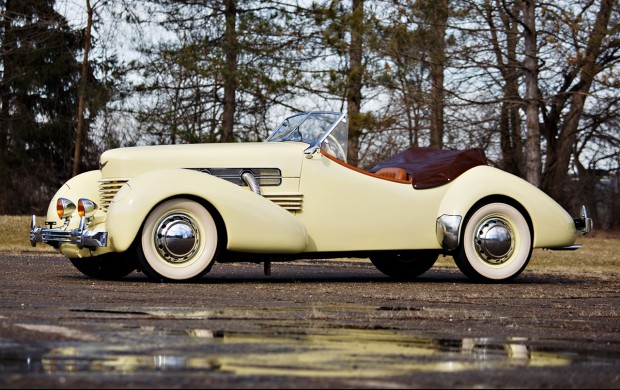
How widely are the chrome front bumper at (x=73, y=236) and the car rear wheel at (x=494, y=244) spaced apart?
359 cm

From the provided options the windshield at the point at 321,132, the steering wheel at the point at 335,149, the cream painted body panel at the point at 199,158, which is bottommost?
the cream painted body panel at the point at 199,158

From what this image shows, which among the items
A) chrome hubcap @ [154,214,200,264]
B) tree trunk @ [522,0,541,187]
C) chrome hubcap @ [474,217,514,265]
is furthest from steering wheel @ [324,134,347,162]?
tree trunk @ [522,0,541,187]

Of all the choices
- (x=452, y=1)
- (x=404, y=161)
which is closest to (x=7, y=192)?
(x=452, y=1)

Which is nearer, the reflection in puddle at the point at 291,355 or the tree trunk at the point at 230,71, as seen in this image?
the reflection in puddle at the point at 291,355

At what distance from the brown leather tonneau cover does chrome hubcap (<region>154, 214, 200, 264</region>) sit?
8.04ft

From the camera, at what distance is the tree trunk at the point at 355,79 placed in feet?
83.5

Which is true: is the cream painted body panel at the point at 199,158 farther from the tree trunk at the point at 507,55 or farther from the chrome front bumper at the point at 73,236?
the tree trunk at the point at 507,55

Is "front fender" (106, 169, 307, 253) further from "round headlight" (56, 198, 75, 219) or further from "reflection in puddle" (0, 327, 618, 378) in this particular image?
"reflection in puddle" (0, 327, 618, 378)

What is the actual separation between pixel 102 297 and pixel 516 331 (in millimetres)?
3093

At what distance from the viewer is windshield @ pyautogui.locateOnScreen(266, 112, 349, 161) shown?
432 inches

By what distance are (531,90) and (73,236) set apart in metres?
16.3

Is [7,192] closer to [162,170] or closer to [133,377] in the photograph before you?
[162,170]

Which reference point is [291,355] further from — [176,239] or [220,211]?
[220,211]

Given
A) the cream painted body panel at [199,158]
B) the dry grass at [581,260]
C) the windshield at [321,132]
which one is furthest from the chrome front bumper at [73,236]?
the dry grass at [581,260]
